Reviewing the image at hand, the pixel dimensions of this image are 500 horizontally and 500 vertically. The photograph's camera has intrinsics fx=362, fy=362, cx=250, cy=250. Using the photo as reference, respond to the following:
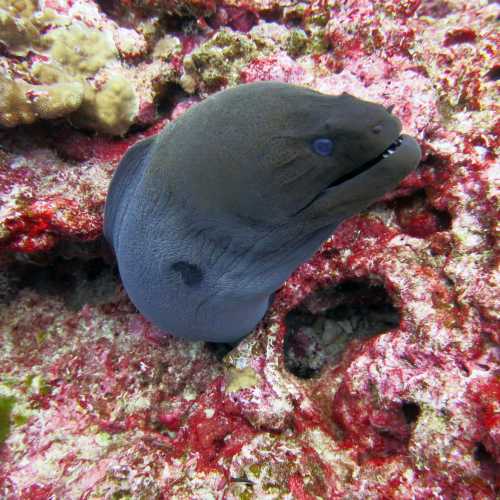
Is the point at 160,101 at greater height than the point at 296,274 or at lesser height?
greater

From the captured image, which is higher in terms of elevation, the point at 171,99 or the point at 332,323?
the point at 171,99

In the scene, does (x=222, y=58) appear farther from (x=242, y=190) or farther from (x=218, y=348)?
(x=218, y=348)

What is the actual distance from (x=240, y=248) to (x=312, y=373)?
163cm

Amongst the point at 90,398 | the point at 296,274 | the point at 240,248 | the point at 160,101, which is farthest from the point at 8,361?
the point at 160,101

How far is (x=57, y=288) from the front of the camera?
3.70 m

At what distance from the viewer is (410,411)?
2.28 m

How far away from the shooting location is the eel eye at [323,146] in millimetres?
1736

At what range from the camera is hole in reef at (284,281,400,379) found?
3.13 metres

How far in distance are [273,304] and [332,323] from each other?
751 mm

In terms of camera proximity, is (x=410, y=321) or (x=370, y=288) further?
(x=370, y=288)

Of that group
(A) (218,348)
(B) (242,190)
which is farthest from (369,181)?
(A) (218,348)

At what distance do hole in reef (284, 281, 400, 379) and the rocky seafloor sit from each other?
2 centimetres

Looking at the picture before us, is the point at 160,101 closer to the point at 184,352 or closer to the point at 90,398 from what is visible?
the point at 184,352

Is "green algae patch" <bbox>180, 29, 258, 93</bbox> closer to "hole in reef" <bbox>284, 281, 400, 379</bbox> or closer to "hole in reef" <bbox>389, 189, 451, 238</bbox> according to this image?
"hole in reef" <bbox>389, 189, 451, 238</bbox>
